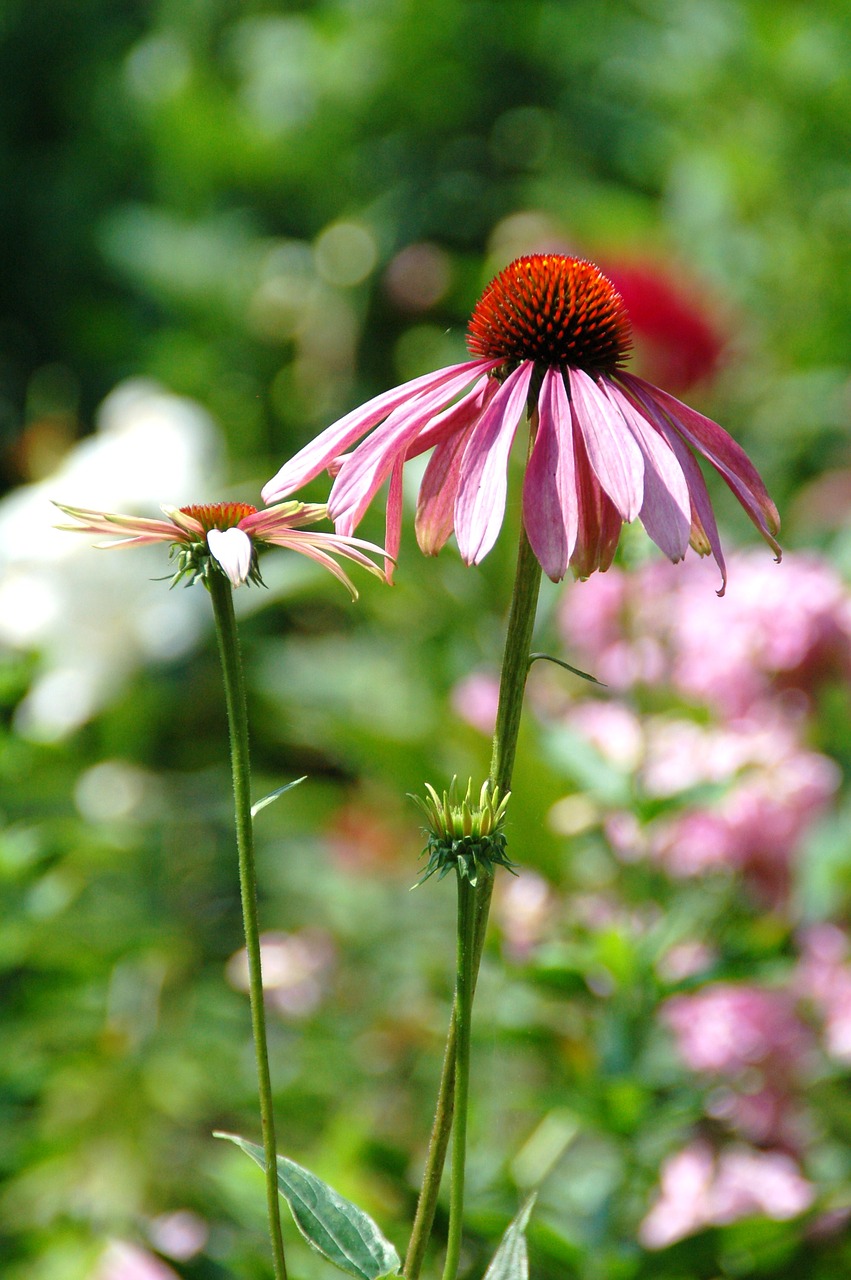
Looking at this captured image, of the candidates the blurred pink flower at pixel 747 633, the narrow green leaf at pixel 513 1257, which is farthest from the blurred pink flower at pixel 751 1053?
the narrow green leaf at pixel 513 1257

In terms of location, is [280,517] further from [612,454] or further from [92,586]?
[92,586]

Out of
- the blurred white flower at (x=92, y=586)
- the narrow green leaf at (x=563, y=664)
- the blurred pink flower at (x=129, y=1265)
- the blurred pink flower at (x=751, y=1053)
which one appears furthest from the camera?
the blurred white flower at (x=92, y=586)

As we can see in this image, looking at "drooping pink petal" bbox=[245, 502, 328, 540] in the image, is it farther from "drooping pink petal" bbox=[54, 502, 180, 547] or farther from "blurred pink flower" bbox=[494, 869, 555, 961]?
"blurred pink flower" bbox=[494, 869, 555, 961]

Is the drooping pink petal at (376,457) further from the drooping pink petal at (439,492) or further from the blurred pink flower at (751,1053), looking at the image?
the blurred pink flower at (751,1053)

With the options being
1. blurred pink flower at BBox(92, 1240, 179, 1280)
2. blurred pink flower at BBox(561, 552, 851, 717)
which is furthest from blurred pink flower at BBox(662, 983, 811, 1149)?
blurred pink flower at BBox(92, 1240, 179, 1280)

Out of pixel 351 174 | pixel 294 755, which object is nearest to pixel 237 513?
pixel 294 755

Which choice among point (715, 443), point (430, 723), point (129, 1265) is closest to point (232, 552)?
point (715, 443)

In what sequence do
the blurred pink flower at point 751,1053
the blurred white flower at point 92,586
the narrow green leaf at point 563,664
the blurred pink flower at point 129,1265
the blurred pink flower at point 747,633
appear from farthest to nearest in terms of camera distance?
the blurred white flower at point 92,586
the blurred pink flower at point 747,633
the blurred pink flower at point 751,1053
the blurred pink flower at point 129,1265
the narrow green leaf at point 563,664
